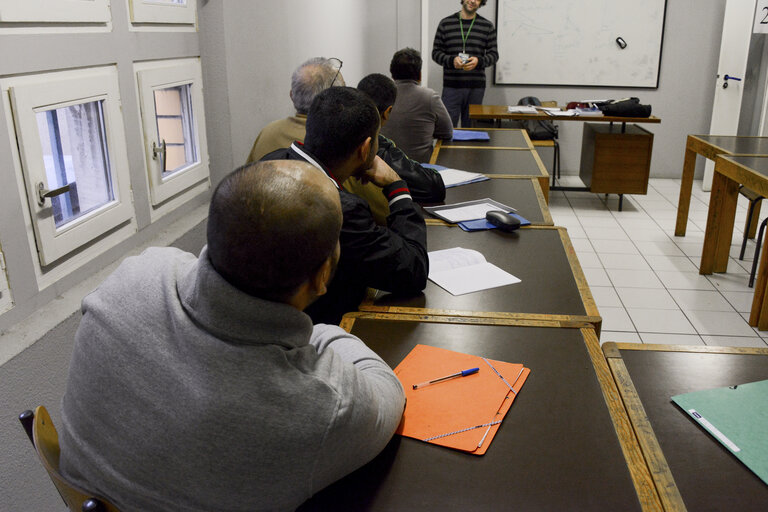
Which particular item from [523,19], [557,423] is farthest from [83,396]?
[523,19]

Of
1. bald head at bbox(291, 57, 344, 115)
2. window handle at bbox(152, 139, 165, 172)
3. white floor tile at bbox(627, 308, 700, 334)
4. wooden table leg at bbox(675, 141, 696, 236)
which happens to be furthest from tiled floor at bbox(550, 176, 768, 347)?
window handle at bbox(152, 139, 165, 172)

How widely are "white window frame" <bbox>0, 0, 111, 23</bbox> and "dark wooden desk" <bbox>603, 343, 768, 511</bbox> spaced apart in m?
1.53

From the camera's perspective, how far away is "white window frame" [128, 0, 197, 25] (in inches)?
79.4

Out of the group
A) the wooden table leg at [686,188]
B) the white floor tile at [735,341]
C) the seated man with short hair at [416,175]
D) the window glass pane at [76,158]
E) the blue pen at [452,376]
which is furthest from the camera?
the wooden table leg at [686,188]

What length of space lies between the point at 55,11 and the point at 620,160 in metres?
4.47

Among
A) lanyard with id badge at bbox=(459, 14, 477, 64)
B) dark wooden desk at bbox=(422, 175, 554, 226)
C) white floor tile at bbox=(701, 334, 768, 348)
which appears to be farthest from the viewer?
lanyard with id badge at bbox=(459, 14, 477, 64)

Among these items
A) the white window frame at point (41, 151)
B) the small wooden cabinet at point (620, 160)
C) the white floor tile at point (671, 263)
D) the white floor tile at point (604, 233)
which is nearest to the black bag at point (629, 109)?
the small wooden cabinet at point (620, 160)

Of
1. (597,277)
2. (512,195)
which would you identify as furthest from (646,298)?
(512,195)

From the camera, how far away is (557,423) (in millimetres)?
1121

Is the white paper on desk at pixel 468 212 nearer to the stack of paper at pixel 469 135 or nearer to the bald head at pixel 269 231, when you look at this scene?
the bald head at pixel 269 231

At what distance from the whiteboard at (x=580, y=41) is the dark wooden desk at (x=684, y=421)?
521 centimetres

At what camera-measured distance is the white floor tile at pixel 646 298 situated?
336 centimetres

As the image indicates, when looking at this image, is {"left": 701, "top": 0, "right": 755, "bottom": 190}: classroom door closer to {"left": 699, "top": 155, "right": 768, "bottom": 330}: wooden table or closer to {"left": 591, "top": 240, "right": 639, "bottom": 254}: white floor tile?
{"left": 591, "top": 240, "right": 639, "bottom": 254}: white floor tile

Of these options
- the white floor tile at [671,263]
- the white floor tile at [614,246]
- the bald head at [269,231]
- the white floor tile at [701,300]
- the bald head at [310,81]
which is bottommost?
the white floor tile at [701,300]
